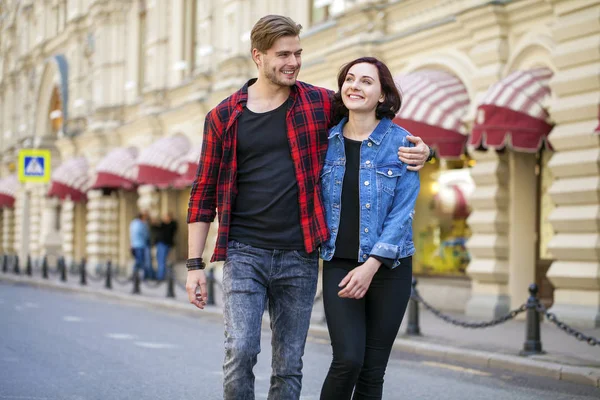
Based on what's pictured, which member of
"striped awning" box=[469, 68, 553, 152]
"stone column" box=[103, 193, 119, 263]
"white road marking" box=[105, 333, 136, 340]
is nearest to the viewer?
"white road marking" box=[105, 333, 136, 340]

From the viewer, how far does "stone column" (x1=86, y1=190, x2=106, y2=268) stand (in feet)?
108

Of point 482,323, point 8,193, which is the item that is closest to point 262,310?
point 482,323

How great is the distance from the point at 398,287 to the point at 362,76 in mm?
942

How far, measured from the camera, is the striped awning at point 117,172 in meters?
28.7

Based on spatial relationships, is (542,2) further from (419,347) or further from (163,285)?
(163,285)

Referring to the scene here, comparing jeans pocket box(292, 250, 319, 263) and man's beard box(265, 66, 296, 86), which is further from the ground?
man's beard box(265, 66, 296, 86)

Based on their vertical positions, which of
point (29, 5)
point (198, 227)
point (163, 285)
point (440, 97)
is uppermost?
point (29, 5)

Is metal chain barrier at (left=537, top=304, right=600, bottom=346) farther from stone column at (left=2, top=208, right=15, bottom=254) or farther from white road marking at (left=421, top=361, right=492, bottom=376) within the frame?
stone column at (left=2, top=208, right=15, bottom=254)

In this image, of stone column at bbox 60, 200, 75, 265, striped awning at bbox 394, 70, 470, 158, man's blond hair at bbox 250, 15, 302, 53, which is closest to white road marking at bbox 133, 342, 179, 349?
striped awning at bbox 394, 70, 470, 158

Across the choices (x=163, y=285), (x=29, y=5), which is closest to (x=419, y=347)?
(x=163, y=285)

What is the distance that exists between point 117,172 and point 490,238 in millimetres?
16134

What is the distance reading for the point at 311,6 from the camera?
70.9ft

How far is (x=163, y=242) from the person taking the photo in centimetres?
2634

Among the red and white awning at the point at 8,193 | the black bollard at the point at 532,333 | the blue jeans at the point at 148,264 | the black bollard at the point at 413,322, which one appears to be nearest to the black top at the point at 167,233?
the blue jeans at the point at 148,264
